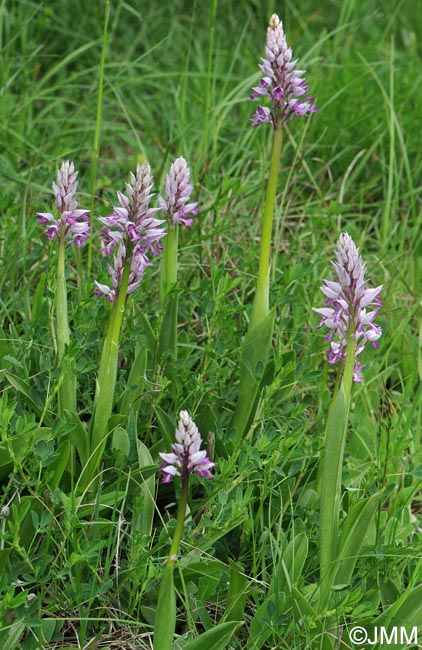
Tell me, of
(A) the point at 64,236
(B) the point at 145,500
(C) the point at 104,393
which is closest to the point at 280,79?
(A) the point at 64,236

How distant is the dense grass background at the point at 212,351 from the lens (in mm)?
2172

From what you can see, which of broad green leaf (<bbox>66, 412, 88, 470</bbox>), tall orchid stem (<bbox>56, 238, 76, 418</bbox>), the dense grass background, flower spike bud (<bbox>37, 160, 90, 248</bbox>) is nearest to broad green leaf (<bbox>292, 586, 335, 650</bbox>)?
the dense grass background

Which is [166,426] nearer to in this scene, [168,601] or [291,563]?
[291,563]

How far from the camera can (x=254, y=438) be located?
2697 mm

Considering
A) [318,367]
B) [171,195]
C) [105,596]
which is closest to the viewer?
[105,596]

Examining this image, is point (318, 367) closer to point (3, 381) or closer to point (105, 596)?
point (3, 381)

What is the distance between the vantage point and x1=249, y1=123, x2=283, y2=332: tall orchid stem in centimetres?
243

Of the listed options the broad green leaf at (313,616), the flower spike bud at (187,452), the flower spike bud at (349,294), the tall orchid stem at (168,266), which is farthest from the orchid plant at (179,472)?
the tall orchid stem at (168,266)

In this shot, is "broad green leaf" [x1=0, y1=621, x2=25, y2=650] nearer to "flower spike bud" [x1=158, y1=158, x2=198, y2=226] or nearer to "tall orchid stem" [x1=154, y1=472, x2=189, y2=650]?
"tall orchid stem" [x1=154, y1=472, x2=189, y2=650]

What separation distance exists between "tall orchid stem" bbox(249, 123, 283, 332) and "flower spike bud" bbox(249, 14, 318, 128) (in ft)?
0.22

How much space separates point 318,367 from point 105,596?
139 cm

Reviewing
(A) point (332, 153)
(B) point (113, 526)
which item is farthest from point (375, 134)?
→ (B) point (113, 526)

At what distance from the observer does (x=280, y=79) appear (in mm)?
2309

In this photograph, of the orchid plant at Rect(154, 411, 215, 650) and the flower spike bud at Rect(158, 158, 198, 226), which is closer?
the orchid plant at Rect(154, 411, 215, 650)
